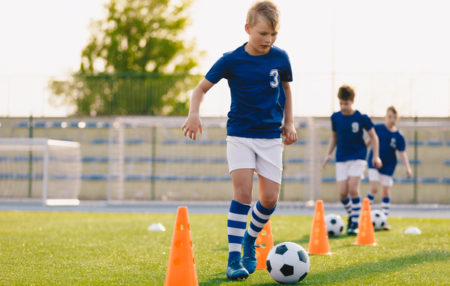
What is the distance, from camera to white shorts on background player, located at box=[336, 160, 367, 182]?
25.4ft

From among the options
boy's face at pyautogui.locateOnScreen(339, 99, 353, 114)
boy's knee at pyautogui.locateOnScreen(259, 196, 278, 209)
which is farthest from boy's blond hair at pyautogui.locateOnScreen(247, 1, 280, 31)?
boy's face at pyautogui.locateOnScreen(339, 99, 353, 114)

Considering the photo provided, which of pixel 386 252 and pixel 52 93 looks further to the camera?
pixel 52 93

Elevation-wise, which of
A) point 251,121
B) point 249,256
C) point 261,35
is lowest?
point 249,256

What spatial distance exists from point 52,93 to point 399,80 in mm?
10831

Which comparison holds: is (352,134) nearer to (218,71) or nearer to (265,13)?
(218,71)

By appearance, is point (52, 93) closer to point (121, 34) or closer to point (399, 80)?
point (399, 80)

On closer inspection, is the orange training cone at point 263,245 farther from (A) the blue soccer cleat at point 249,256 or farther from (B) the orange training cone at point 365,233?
(B) the orange training cone at point 365,233

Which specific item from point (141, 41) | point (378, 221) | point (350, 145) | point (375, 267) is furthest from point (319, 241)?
point (141, 41)

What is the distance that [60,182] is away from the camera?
16625 millimetres

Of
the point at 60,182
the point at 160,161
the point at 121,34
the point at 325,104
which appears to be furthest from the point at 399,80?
the point at 121,34

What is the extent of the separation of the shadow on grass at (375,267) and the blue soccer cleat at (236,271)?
1.50 feet

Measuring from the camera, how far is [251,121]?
4.25 metres

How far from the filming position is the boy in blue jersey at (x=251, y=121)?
13.7 feet

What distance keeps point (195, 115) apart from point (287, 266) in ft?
3.86
